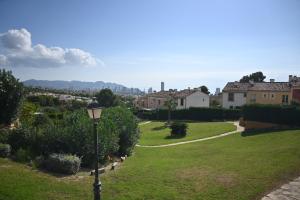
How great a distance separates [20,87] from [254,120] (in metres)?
25.2

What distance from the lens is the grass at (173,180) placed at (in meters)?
10.7

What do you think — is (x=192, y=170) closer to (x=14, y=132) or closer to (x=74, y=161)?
(x=74, y=161)

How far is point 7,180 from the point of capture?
1105 centimetres

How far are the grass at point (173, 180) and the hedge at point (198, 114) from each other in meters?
33.1

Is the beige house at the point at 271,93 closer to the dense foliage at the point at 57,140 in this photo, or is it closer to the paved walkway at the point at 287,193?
the paved walkway at the point at 287,193

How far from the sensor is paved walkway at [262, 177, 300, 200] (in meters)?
10.5

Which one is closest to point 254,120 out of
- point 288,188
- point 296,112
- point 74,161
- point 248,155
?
point 296,112

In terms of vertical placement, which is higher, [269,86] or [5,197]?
[269,86]

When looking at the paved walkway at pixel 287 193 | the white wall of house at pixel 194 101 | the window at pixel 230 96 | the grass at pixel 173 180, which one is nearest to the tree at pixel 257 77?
the white wall of house at pixel 194 101

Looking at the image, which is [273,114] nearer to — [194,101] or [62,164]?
[62,164]

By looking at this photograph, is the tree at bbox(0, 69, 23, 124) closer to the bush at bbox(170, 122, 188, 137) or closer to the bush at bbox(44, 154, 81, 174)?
the bush at bbox(44, 154, 81, 174)

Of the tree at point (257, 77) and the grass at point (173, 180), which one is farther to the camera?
the tree at point (257, 77)

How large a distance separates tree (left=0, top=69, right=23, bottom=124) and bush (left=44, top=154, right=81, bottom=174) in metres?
6.20

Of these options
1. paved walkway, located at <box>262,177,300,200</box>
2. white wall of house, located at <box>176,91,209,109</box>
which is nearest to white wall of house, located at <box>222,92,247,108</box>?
white wall of house, located at <box>176,91,209,109</box>
